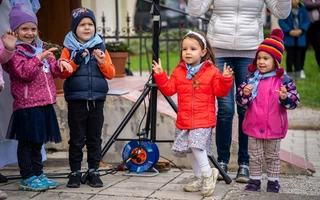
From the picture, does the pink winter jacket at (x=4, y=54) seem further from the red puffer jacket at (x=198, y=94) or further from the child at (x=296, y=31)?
the child at (x=296, y=31)

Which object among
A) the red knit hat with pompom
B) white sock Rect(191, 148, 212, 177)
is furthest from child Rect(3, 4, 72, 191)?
the red knit hat with pompom

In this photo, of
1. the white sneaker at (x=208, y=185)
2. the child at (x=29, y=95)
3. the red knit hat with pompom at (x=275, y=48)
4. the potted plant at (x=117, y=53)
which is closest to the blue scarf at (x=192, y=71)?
the red knit hat with pompom at (x=275, y=48)

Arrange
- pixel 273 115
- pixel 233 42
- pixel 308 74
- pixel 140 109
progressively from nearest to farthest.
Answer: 1. pixel 273 115
2. pixel 233 42
3. pixel 140 109
4. pixel 308 74

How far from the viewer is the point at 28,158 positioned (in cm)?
514

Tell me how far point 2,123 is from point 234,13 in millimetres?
2224

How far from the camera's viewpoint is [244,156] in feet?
18.5

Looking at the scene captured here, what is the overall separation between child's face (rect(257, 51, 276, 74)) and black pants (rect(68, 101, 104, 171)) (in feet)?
4.41

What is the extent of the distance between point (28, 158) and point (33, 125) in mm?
307

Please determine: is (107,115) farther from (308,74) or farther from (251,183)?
(308,74)

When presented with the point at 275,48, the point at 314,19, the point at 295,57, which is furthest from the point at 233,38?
A: the point at 314,19

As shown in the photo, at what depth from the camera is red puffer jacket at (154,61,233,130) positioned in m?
4.89

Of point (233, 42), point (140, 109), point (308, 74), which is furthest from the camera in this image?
point (308, 74)

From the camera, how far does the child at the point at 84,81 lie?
5094 mm

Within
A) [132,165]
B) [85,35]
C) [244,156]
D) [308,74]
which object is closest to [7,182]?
[132,165]
